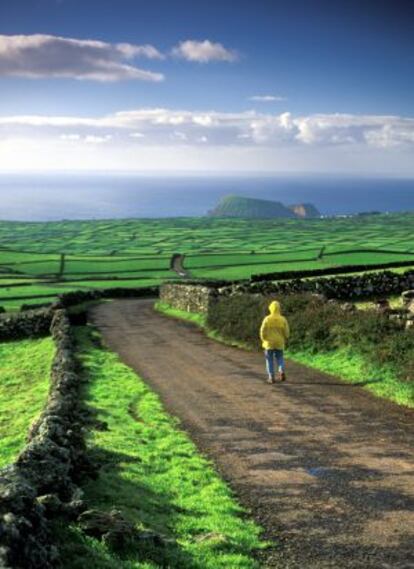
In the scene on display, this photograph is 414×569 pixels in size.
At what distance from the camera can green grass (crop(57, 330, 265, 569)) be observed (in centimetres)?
962

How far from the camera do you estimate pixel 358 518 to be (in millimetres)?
11820

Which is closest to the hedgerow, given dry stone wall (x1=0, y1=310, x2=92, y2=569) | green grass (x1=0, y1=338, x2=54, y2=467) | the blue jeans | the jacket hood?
the blue jeans

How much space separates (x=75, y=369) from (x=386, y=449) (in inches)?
584

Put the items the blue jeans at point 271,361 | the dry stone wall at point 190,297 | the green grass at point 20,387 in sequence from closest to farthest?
1. the green grass at point 20,387
2. the blue jeans at point 271,361
3. the dry stone wall at point 190,297

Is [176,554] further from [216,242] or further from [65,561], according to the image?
[216,242]

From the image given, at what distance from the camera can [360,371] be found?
78.0 feet

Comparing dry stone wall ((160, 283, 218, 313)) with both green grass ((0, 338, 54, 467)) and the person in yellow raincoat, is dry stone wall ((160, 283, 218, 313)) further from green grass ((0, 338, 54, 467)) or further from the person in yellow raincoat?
the person in yellow raincoat

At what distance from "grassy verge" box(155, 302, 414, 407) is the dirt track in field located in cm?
49

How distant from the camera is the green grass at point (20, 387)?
64.2 feet

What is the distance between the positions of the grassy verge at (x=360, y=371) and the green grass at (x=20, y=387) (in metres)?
10.6

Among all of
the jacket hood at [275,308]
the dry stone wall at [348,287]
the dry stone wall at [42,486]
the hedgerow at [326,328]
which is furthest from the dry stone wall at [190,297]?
the dry stone wall at [42,486]

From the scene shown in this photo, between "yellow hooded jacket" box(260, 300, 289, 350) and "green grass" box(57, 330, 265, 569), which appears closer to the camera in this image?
"green grass" box(57, 330, 265, 569)

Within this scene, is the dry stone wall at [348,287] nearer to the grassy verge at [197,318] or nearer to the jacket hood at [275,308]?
the grassy verge at [197,318]

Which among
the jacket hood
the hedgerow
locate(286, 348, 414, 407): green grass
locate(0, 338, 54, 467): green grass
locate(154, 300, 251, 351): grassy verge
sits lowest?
locate(0, 338, 54, 467): green grass
